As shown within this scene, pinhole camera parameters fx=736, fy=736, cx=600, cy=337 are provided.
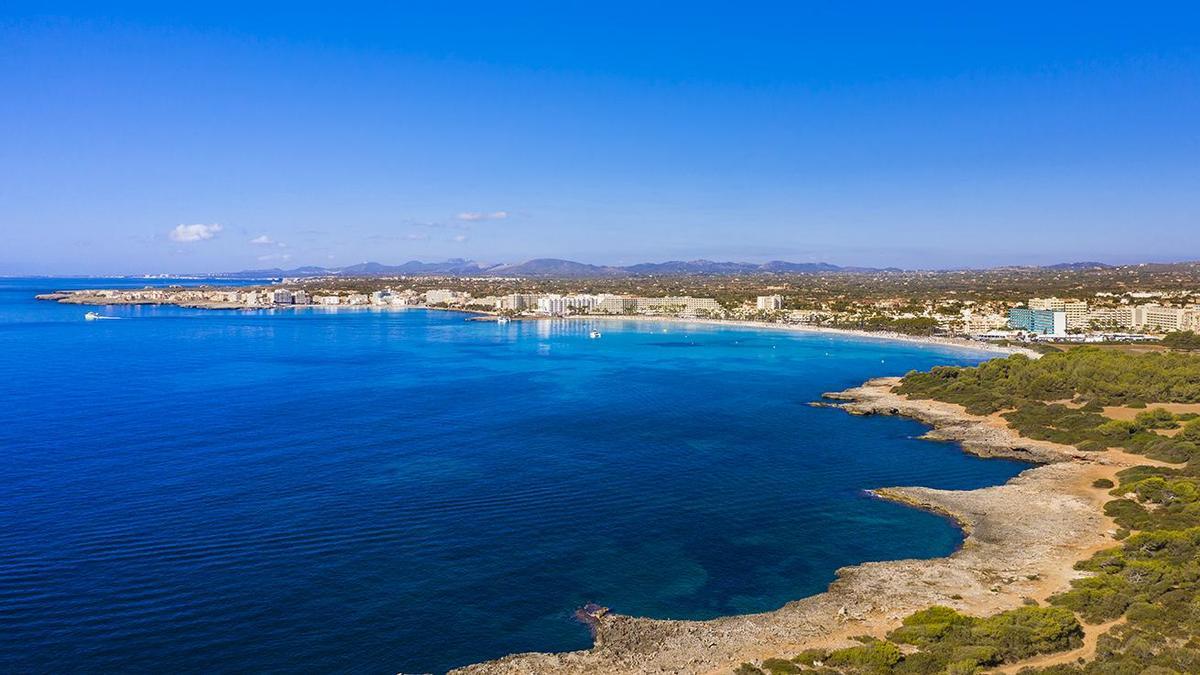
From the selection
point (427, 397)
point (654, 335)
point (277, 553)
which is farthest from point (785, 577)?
point (654, 335)

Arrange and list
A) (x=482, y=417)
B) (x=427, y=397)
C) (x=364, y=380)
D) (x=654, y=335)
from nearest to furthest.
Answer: (x=482, y=417) < (x=427, y=397) < (x=364, y=380) < (x=654, y=335)

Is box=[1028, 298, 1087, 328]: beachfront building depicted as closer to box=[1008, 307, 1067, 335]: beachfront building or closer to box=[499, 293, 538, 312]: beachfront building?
box=[1008, 307, 1067, 335]: beachfront building

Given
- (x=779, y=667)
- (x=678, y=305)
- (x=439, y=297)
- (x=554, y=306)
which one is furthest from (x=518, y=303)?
(x=779, y=667)

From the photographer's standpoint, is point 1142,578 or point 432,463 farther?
point 432,463

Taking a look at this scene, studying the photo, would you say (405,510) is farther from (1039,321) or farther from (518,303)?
(518,303)

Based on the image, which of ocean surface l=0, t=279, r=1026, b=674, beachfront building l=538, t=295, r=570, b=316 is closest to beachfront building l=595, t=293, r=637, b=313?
beachfront building l=538, t=295, r=570, b=316

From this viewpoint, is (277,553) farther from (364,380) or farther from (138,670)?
(364,380)

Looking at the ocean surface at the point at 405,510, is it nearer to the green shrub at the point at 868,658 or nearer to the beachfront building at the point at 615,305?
the green shrub at the point at 868,658
